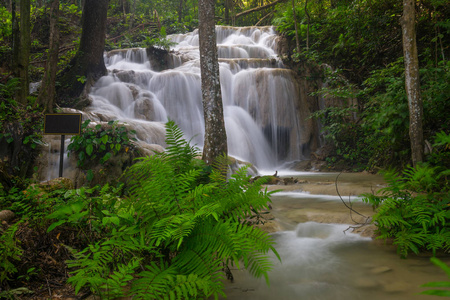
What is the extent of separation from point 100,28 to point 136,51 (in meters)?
4.41

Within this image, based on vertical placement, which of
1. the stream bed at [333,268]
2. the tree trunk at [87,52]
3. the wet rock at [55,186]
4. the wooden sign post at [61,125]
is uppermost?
the tree trunk at [87,52]

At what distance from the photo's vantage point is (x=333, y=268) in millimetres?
2768

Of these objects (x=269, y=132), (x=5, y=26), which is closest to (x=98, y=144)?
(x=269, y=132)

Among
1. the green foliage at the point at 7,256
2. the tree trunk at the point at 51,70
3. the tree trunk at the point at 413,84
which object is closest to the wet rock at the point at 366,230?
the tree trunk at the point at 413,84

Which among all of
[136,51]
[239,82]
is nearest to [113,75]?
[136,51]

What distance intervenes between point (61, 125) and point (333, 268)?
5.21 meters

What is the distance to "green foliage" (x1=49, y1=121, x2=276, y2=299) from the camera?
5.60 feet

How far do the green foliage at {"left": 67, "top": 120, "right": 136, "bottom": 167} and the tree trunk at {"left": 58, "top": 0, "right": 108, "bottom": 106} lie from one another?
5.37 m

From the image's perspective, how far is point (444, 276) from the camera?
242 cm

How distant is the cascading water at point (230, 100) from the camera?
1177 cm

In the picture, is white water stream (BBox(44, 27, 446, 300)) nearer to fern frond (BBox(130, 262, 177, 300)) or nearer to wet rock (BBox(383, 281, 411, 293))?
wet rock (BBox(383, 281, 411, 293))

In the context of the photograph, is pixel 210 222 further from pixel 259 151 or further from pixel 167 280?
pixel 259 151

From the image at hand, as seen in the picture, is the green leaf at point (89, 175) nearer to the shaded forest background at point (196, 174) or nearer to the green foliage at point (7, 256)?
the shaded forest background at point (196, 174)

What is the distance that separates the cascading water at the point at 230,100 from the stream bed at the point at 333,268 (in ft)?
26.3
